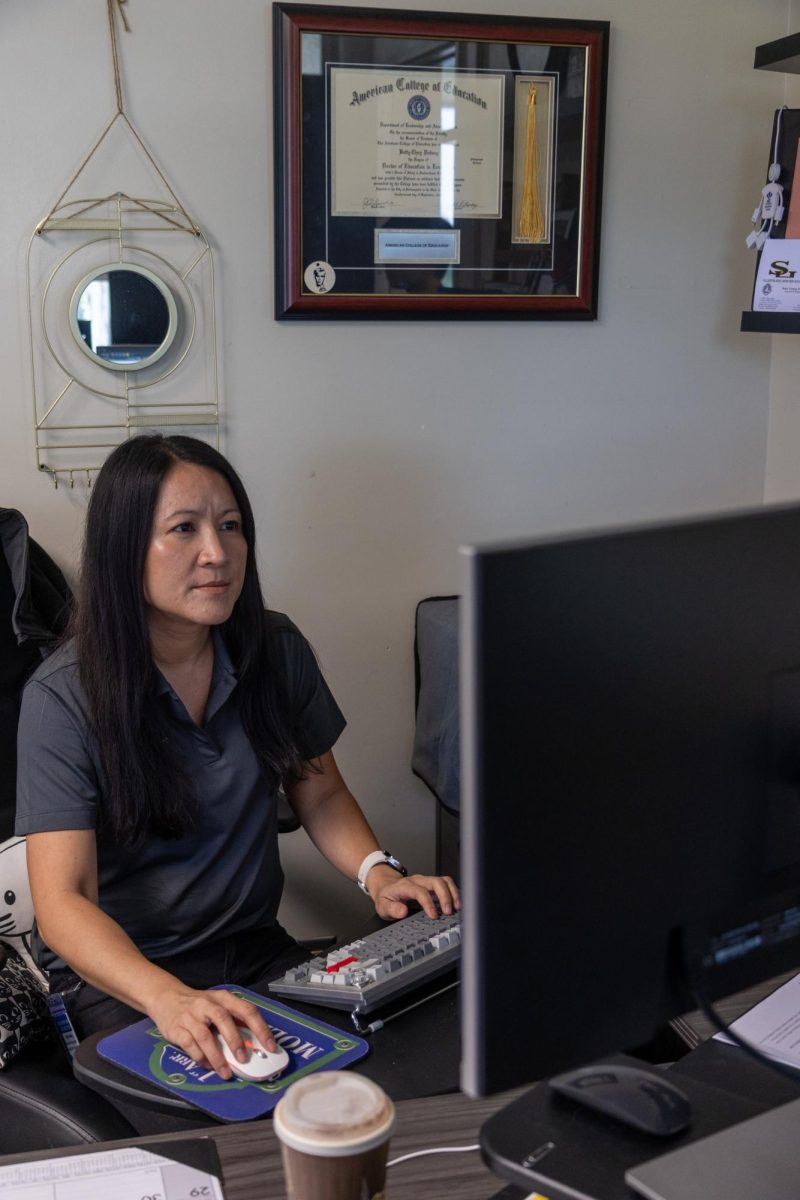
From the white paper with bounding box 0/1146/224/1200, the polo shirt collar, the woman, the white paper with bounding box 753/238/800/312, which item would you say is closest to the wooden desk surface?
the white paper with bounding box 0/1146/224/1200

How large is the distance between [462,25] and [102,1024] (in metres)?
1.76

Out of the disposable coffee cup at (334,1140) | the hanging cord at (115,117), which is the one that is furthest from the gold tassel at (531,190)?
the disposable coffee cup at (334,1140)

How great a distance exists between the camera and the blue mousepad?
109 centimetres

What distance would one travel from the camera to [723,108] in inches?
96.5

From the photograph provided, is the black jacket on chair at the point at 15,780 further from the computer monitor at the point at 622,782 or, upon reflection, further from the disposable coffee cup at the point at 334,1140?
the computer monitor at the point at 622,782

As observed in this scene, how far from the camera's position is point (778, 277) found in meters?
2.29

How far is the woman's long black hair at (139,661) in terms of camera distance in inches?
61.6

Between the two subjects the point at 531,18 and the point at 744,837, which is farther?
the point at 531,18

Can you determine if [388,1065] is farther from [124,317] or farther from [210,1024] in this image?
[124,317]

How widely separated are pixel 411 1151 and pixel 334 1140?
244 millimetres

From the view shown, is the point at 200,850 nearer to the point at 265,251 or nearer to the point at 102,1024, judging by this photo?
the point at 102,1024

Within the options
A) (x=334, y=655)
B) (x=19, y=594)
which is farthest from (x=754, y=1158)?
(x=334, y=655)

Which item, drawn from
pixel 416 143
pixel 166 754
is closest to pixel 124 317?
pixel 416 143

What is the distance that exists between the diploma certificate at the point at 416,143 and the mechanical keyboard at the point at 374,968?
4.48 feet
